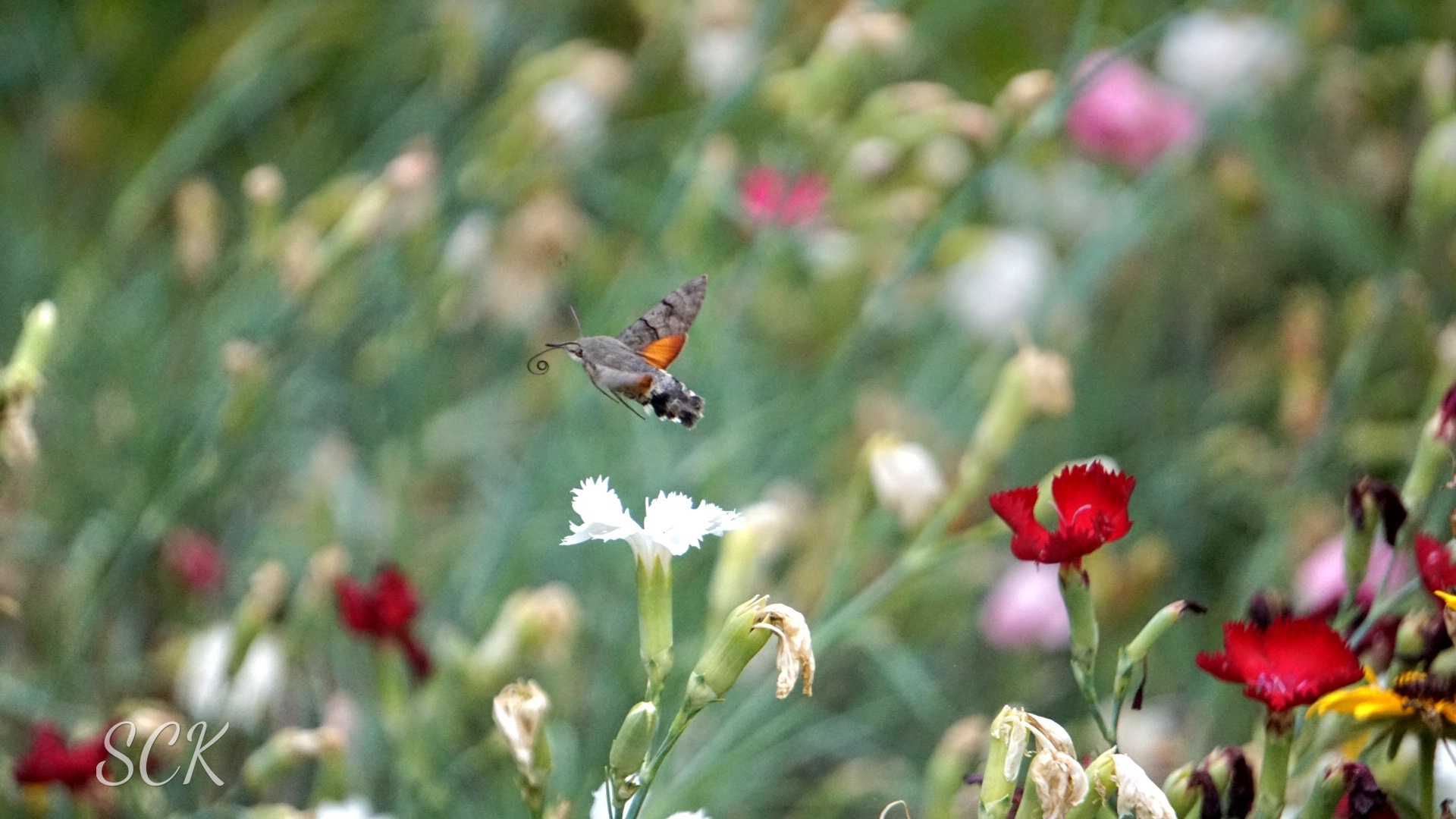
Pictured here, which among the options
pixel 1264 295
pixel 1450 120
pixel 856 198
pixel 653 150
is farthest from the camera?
pixel 653 150

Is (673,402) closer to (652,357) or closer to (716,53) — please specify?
(652,357)

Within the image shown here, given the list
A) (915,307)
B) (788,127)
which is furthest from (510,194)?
(915,307)

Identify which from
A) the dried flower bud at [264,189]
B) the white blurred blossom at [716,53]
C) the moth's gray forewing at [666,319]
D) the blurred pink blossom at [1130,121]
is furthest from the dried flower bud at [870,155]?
the moth's gray forewing at [666,319]

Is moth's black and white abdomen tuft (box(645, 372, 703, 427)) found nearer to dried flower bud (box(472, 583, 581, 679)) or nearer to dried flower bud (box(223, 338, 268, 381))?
dried flower bud (box(472, 583, 581, 679))

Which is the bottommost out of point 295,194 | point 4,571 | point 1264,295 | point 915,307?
point 1264,295

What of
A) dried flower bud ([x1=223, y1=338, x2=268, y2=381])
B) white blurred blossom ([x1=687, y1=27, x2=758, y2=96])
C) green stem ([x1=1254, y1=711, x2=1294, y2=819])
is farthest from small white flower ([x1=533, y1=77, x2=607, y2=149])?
green stem ([x1=1254, y1=711, x2=1294, y2=819])

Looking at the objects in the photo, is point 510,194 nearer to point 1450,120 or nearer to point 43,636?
point 43,636
